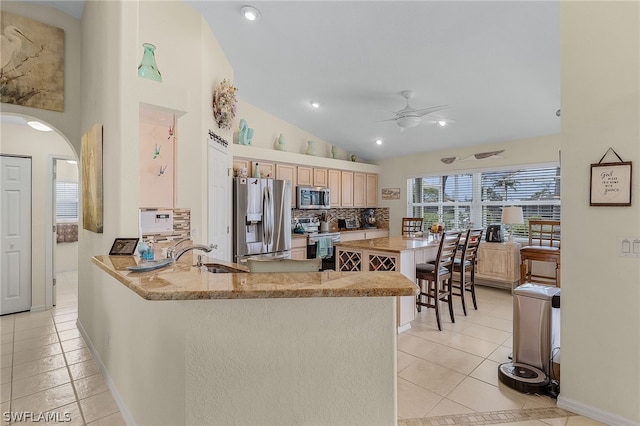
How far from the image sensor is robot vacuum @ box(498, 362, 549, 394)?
223 cm

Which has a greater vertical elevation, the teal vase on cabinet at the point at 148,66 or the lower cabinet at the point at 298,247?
the teal vase on cabinet at the point at 148,66

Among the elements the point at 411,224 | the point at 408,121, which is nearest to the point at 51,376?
the point at 408,121

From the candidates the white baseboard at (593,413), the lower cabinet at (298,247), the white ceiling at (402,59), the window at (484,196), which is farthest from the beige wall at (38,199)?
the window at (484,196)

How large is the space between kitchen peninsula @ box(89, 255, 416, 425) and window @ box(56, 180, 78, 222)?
23.7 ft

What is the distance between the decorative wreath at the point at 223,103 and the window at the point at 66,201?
5.49 meters

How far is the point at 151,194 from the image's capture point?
2799 mm

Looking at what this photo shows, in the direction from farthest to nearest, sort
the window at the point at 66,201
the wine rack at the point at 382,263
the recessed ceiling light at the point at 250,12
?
1. the window at the point at 66,201
2. the wine rack at the point at 382,263
3. the recessed ceiling light at the point at 250,12

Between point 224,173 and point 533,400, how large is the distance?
137 inches

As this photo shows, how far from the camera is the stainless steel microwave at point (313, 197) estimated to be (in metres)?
5.64

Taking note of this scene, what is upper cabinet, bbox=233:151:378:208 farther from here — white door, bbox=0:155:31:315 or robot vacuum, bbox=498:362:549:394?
robot vacuum, bbox=498:362:549:394

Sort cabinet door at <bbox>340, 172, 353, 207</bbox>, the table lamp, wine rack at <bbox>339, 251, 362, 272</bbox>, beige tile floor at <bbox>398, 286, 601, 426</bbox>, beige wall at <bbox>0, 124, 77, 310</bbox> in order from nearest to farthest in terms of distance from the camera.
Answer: beige tile floor at <bbox>398, 286, 601, 426</bbox> → wine rack at <bbox>339, 251, 362, 272</bbox> → beige wall at <bbox>0, 124, 77, 310</bbox> → the table lamp → cabinet door at <bbox>340, 172, 353, 207</bbox>

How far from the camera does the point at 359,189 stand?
6.77m

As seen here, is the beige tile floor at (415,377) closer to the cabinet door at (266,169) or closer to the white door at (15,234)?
the white door at (15,234)

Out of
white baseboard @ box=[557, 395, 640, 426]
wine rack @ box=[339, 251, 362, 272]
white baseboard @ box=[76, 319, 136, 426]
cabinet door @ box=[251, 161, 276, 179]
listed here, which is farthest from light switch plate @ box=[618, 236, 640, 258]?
cabinet door @ box=[251, 161, 276, 179]
